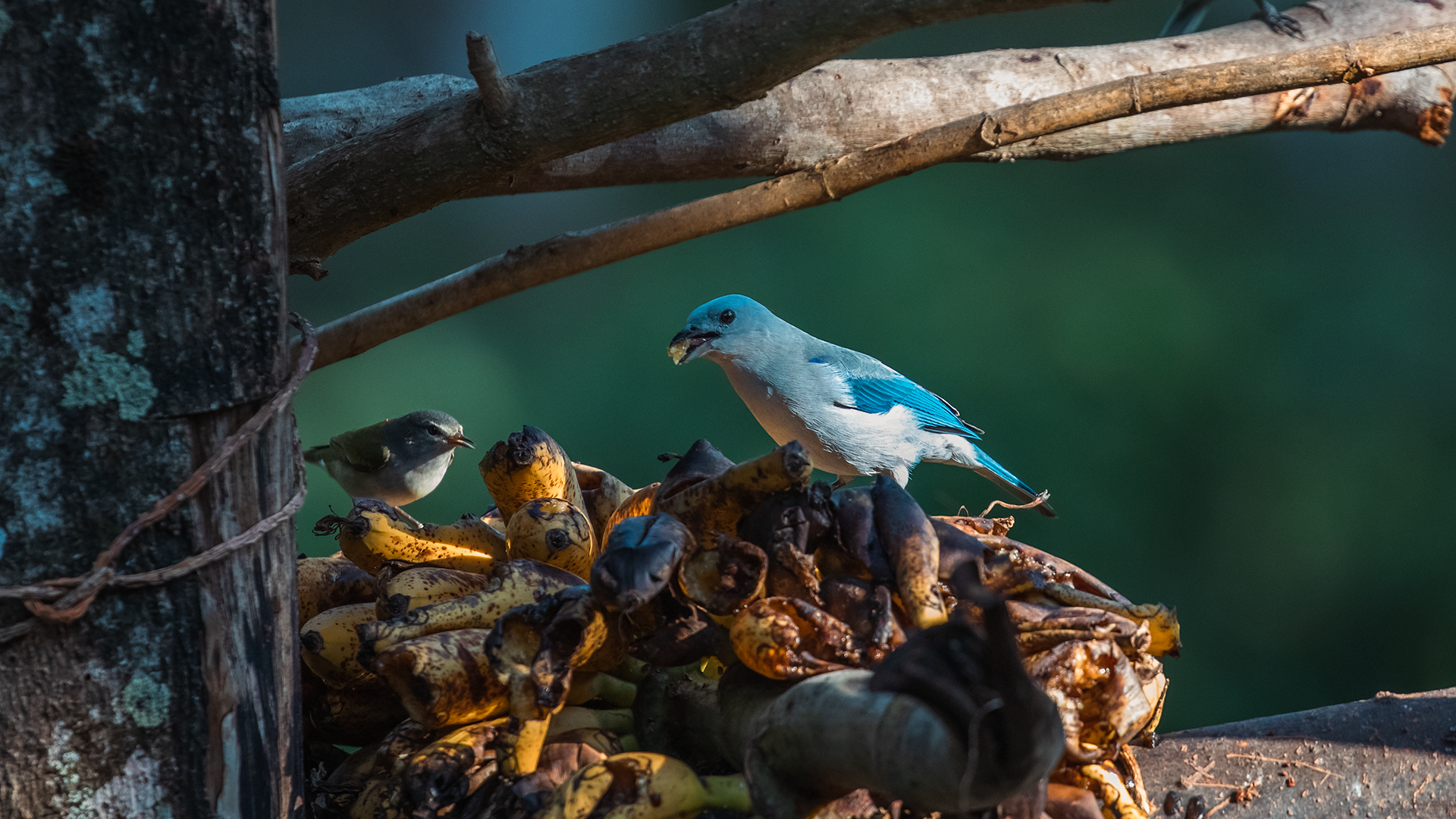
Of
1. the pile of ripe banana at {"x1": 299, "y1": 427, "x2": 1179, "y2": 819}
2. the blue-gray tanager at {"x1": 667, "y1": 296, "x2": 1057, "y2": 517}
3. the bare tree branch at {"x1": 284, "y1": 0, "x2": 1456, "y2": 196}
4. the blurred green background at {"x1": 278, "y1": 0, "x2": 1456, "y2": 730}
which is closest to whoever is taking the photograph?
the pile of ripe banana at {"x1": 299, "y1": 427, "x2": 1179, "y2": 819}

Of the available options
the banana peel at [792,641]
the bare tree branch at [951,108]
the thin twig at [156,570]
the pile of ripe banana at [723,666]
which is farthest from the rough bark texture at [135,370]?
the bare tree branch at [951,108]

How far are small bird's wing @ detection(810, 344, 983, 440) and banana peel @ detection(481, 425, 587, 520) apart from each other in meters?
0.64

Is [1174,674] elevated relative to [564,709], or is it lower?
lower

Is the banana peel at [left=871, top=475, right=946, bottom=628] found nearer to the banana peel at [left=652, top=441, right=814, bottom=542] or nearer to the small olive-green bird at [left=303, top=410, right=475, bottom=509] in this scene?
the banana peel at [left=652, top=441, right=814, bottom=542]

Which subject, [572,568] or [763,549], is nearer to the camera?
[763,549]

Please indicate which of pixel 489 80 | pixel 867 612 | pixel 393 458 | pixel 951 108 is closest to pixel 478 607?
pixel 867 612

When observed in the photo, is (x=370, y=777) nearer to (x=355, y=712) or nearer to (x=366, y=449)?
(x=355, y=712)

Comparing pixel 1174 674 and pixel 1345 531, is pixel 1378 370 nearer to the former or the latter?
pixel 1345 531

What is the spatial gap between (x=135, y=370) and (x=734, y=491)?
406 millimetres

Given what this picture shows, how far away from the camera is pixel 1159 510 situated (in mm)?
2955

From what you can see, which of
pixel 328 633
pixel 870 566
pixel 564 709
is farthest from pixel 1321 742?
pixel 328 633

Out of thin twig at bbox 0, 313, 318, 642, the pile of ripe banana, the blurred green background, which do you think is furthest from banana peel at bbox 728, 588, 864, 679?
the blurred green background

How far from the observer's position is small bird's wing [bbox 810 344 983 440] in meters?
1.62

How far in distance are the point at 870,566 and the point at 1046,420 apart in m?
2.42
